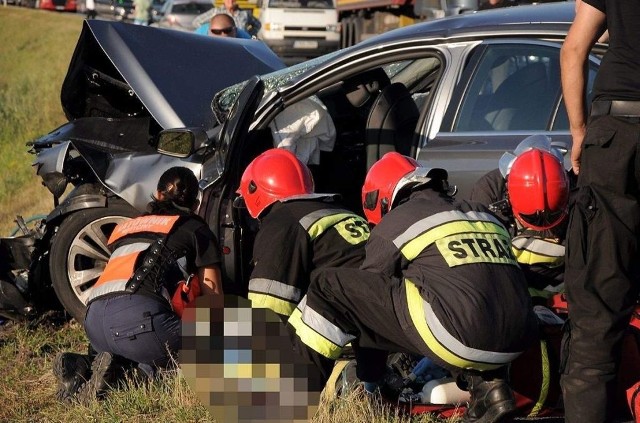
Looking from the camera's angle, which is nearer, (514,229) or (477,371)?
(477,371)

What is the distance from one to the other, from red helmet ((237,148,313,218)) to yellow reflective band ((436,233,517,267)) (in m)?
1.13

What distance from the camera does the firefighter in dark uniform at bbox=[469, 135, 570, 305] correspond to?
5.04 meters

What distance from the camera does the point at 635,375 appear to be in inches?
185

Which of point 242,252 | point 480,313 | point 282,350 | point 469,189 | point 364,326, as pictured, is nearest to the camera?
point 282,350

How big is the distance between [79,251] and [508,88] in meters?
2.62

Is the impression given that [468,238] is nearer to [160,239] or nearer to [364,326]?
[364,326]

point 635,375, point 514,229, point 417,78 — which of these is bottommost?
point 635,375

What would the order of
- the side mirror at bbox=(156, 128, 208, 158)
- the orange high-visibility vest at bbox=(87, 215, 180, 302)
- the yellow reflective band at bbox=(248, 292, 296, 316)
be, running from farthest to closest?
the side mirror at bbox=(156, 128, 208, 158) → the orange high-visibility vest at bbox=(87, 215, 180, 302) → the yellow reflective band at bbox=(248, 292, 296, 316)

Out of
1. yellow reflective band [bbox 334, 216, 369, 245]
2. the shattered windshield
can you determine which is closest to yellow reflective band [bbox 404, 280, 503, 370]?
yellow reflective band [bbox 334, 216, 369, 245]

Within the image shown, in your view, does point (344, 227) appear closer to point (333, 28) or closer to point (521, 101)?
point (521, 101)

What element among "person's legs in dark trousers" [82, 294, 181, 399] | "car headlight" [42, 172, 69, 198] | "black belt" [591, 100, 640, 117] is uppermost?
"black belt" [591, 100, 640, 117]

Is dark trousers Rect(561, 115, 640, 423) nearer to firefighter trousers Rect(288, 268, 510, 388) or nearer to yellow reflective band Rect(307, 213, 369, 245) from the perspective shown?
firefighter trousers Rect(288, 268, 510, 388)

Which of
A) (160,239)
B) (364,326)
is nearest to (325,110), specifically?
(160,239)

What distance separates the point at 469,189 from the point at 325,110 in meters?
1.16
